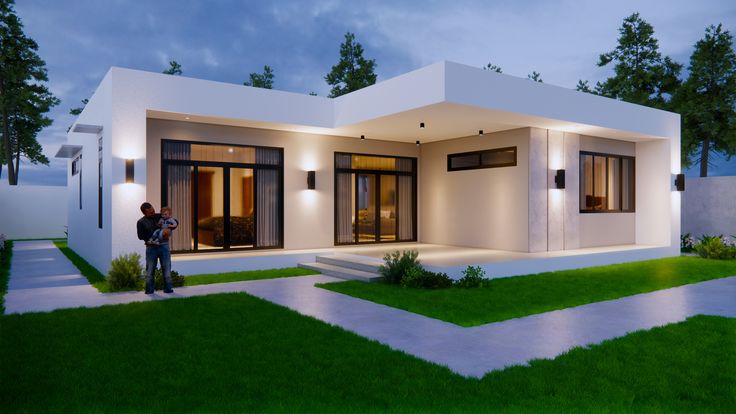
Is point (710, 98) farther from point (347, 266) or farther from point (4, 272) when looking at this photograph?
point (4, 272)

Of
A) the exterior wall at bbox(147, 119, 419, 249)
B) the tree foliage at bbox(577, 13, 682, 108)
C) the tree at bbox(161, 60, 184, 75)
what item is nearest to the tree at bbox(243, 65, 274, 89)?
the tree at bbox(161, 60, 184, 75)

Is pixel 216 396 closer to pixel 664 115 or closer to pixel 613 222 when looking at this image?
pixel 613 222

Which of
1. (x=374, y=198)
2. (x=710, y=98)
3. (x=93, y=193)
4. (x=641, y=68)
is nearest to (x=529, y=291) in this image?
(x=374, y=198)

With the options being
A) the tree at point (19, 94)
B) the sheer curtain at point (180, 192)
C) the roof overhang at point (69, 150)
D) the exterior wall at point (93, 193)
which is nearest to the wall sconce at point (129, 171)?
the exterior wall at point (93, 193)

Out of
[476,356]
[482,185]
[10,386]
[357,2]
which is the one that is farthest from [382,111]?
[357,2]

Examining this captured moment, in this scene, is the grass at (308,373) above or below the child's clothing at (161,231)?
below

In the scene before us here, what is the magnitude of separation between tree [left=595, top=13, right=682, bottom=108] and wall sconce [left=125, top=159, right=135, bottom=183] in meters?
24.8

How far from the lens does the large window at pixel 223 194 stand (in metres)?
10.4

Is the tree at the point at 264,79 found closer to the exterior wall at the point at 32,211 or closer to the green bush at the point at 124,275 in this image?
the exterior wall at the point at 32,211

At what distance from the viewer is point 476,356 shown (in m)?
4.59

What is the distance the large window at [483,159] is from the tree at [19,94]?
2272 cm

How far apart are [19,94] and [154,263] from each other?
23.0 m

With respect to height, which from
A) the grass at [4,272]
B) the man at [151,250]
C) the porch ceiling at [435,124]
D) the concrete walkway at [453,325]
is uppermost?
the porch ceiling at [435,124]

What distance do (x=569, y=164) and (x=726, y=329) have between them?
7.02m
